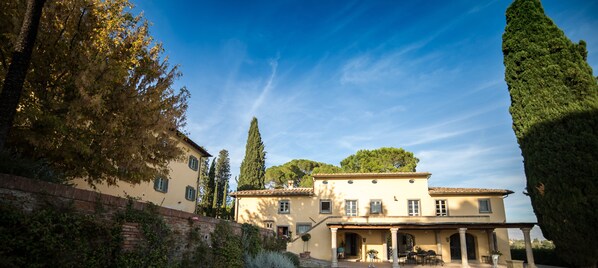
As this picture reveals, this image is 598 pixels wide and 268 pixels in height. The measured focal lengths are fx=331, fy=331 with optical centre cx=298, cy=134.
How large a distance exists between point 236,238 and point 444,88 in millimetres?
13547

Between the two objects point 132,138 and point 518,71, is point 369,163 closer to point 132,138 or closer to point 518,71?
point 518,71

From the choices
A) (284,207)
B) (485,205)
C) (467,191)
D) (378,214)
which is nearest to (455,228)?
(467,191)

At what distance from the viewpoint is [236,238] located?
11789 millimetres

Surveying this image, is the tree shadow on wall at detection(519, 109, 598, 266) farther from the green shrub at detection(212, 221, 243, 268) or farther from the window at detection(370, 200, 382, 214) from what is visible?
the green shrub at detection(212, 221, 243, 268)

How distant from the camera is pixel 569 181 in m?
17.0

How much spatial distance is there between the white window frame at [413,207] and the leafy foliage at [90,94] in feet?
71.7

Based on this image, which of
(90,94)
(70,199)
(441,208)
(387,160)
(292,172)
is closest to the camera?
(70,199)

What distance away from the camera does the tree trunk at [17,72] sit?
590 cm

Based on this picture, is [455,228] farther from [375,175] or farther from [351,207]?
[351,207]

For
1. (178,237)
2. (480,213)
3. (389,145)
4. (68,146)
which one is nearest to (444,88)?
(480,213)

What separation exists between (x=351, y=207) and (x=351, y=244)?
3271mm

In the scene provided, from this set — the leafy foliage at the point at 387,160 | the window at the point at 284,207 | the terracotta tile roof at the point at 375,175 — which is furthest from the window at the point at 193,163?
the leafy foliage at the point at 387,160

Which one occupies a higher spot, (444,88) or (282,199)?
(444,88)

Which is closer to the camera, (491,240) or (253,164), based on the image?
(491,240)
